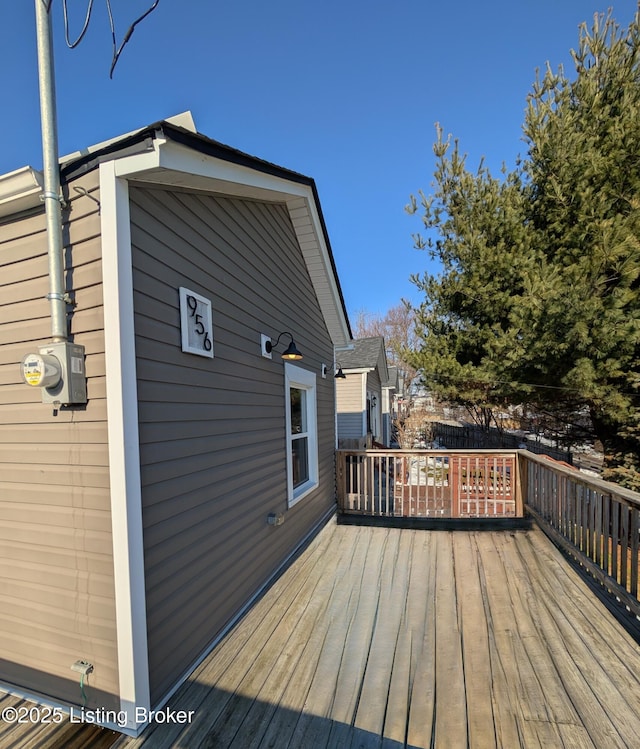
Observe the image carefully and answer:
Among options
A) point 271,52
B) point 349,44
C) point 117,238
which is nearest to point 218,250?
point 117,238

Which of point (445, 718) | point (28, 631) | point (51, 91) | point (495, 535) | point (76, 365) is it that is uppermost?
point (51, 91)

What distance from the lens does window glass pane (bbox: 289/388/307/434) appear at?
4418 mm

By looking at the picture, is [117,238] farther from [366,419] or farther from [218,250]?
[366,419]

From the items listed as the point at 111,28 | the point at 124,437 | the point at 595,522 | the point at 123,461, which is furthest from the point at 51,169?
the point at 595,522

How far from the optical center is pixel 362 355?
12.2m

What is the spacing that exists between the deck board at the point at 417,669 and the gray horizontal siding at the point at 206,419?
1.04 ft

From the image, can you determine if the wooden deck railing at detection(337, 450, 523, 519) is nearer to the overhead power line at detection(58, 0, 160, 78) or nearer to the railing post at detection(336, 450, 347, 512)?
the railing post at detection(336, 450, 347, 512)

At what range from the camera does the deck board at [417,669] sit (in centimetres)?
170

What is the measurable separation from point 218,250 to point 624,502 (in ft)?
11.6

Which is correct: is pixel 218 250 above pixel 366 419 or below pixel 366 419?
above

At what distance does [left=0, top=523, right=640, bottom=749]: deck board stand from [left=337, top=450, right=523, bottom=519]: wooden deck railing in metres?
1.43

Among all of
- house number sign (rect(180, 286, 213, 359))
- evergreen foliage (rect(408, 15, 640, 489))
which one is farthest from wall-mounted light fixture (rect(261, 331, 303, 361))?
evergreen foliage (rect(408, 15, 640, 489))

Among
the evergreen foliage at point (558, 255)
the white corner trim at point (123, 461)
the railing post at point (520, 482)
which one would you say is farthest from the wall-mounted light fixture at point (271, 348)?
the evergreen foliage at point (558, 255)

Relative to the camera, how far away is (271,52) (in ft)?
16.1
